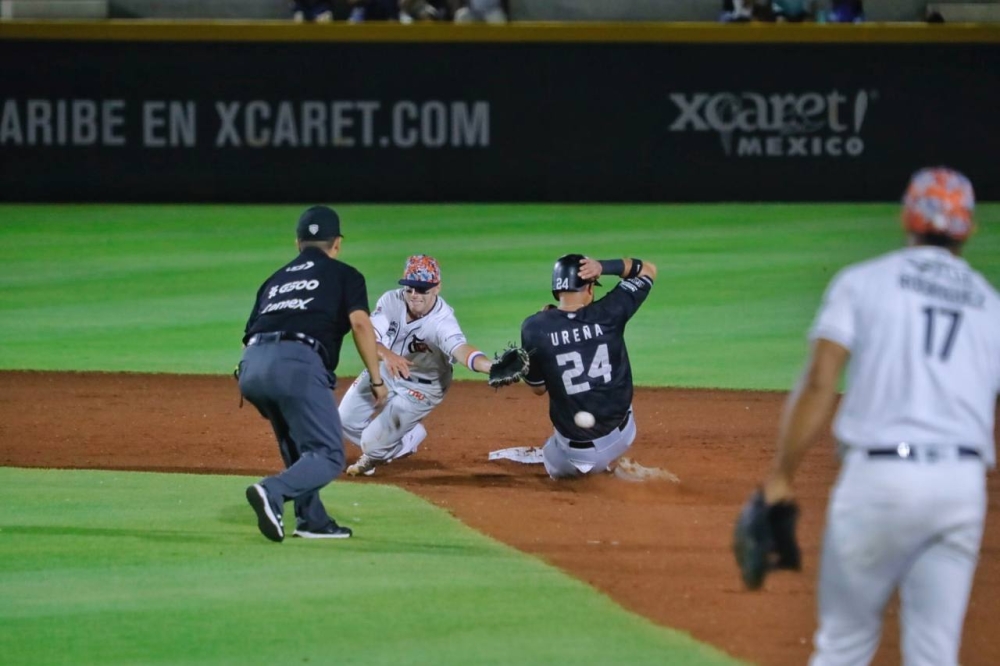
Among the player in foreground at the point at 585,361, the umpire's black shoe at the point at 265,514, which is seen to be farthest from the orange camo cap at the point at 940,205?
the player in foreground at the point at 585,361

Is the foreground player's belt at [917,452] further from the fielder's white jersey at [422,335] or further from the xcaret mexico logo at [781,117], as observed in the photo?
the xcaret mexico logo at [781,117]

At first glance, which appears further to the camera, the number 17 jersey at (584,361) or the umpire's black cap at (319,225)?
the number 17 jersey at (584,361)

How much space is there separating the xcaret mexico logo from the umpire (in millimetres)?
16636

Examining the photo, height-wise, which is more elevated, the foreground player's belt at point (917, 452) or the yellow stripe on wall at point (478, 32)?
the yellow stripe on wall at point (478, 32)

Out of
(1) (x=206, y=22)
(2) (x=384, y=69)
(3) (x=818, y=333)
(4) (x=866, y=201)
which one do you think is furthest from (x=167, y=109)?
(3) (x=818, y=333)

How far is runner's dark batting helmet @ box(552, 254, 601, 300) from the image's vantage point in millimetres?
9906

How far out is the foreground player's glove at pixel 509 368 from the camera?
380 inches

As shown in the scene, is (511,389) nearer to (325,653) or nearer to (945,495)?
Result: (325,653)

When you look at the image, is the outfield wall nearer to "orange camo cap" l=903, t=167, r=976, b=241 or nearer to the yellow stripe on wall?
the yellow stripe on wall

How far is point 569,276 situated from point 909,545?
5655mm

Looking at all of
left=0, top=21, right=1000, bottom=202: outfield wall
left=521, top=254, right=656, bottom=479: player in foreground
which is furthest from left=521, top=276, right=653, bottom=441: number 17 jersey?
left=0, top=21, right=1000, bottom=202: outfield wall

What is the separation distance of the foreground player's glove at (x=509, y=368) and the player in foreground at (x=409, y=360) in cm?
57

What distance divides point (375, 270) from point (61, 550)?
40.3ft

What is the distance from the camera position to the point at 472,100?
24.4 meters
